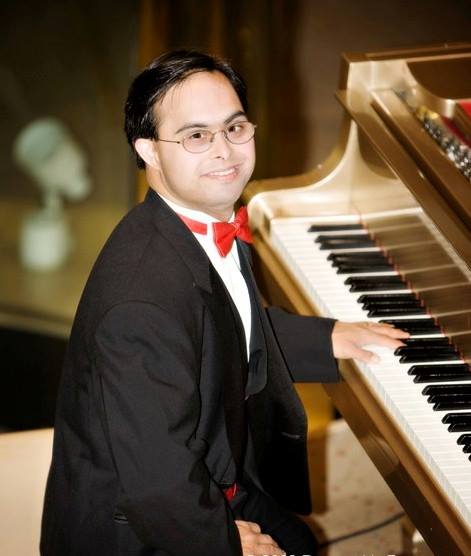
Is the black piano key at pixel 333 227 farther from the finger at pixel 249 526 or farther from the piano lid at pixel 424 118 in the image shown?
the finger at pixel 249 526

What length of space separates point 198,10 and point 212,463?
2.25 metres

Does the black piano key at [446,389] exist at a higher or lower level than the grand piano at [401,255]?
lower

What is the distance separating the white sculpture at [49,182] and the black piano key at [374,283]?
6.14 feet

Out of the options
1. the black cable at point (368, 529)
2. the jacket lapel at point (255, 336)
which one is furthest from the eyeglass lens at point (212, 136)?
the black cable at point (368, 529)

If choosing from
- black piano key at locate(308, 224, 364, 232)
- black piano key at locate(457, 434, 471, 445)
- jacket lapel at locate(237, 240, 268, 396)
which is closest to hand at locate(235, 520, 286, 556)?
jacket lapel at locate(237, 240, 268, 396)

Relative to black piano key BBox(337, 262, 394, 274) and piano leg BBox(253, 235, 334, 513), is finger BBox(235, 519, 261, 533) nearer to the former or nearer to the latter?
piano leg BBox(253, 235, 334, 513)

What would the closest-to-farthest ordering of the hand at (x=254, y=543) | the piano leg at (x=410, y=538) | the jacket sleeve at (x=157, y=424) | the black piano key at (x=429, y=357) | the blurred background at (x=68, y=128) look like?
the jacket sleeve at (x=157, y=424)
the hand at (x=254, y=543)
the black piano key at (x=429, y=357)
the piano leg at (x=410, y=538)
the blurred background at (x=68, y=128)

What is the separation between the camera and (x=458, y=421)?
2504mm

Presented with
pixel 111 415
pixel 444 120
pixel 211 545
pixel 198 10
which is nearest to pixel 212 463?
pixel 211 545

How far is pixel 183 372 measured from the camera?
2.10 m

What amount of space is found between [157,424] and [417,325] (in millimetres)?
935

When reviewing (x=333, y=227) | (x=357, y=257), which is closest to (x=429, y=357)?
(x=357, y=257)

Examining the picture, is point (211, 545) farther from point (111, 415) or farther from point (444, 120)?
point (444, 120)

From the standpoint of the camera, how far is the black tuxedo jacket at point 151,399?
6.81 ft
